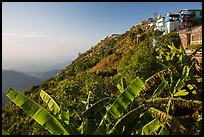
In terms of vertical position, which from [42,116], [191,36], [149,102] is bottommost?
[191,36]

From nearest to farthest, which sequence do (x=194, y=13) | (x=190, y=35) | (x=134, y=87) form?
(x=134, y=87), (x=190, y=35), (x=194, y=13)

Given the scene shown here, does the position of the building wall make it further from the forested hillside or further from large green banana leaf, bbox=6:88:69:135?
large green banana leaf, bbox=6:88:69:135

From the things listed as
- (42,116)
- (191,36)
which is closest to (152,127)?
(42,116)

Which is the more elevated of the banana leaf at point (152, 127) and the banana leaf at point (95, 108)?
the banana leaf at point (152, 127)

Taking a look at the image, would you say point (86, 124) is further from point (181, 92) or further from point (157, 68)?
point (157, 68)

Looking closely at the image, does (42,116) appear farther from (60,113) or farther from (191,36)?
(191,36)

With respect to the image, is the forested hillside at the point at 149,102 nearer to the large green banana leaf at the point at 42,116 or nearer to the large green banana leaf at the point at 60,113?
the large green banana leaf at the point at 60,113

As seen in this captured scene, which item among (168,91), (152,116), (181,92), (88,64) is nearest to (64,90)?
(168,91)

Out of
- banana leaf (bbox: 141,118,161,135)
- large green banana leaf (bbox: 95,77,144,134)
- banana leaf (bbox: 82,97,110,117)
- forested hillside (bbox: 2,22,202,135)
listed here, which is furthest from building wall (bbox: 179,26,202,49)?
banana leaf (bbox: 141,118,161,135)

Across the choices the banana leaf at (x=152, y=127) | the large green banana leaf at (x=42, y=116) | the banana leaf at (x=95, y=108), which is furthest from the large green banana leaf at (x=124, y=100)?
the banana leaf at (x=95, y=108)

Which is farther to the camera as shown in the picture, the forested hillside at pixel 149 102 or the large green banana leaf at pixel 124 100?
the forested hillside at pixel 149 102

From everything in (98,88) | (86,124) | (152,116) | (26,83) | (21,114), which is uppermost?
(86,124)
